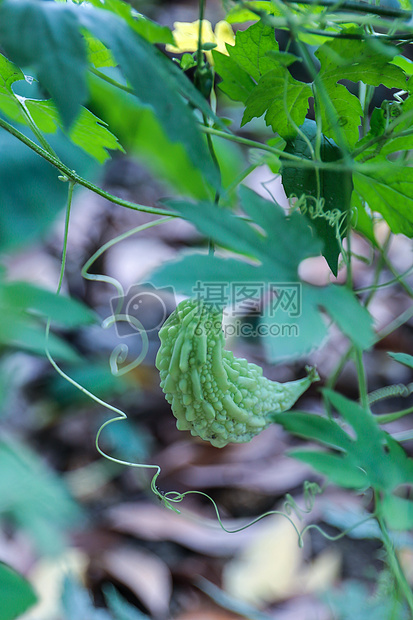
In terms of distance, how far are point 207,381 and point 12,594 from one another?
32 centimetres

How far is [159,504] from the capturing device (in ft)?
4.92

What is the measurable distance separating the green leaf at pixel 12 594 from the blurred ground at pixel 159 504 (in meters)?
0.38

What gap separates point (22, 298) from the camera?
0.37 meters

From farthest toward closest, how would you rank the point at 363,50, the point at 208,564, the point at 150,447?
the point at 150,447 < the point at 208,564 < the point at 363,50

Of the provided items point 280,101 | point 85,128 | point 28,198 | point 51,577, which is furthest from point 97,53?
point 51,577

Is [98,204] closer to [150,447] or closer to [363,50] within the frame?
[150,447]

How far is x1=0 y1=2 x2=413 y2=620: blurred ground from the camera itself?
1254mm

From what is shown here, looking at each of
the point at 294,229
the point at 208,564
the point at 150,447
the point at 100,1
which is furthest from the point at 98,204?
the point at 294,229

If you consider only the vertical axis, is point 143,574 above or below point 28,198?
below

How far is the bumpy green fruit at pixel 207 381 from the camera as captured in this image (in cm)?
45

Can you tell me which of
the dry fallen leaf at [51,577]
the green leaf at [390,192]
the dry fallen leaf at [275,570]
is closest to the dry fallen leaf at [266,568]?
the dry fallen leaf at [275,570]

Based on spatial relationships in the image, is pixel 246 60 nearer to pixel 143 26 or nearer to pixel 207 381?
pixel 143 26

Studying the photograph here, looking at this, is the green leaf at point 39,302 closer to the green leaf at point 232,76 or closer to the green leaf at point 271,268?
the green leaf at point 271,268

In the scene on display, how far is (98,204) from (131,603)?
1.63 m
